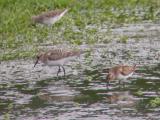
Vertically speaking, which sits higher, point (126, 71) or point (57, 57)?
point (57, 57)

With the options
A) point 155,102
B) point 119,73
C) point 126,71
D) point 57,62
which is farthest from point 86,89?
point 155,102

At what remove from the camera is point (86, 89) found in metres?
14.9

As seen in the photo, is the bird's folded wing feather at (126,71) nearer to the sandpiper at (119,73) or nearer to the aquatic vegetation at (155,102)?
the sandpiper at (119,73)

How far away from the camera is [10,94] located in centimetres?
1470

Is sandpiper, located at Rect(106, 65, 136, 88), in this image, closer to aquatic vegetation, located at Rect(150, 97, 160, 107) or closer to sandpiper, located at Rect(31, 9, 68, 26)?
aquatic vegetation, located at Rect(150, 97, 160, 107)

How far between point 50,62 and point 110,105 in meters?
3.34

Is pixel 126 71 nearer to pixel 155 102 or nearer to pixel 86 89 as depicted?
pixel 86 89

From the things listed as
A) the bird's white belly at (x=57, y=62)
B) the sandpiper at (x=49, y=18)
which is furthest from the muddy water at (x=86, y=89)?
the sandpiper at (x=49, y=18)

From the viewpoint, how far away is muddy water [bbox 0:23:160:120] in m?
13.1

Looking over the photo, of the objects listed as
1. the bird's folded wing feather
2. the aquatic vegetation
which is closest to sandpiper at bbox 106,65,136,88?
the bird's folded wing feather

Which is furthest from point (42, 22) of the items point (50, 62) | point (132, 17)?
point (50, 62)

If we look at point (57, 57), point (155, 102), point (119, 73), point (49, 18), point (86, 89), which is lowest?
point (155, 102)

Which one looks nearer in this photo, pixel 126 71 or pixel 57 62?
pixel 126 71

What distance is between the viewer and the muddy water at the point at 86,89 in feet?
42.9
